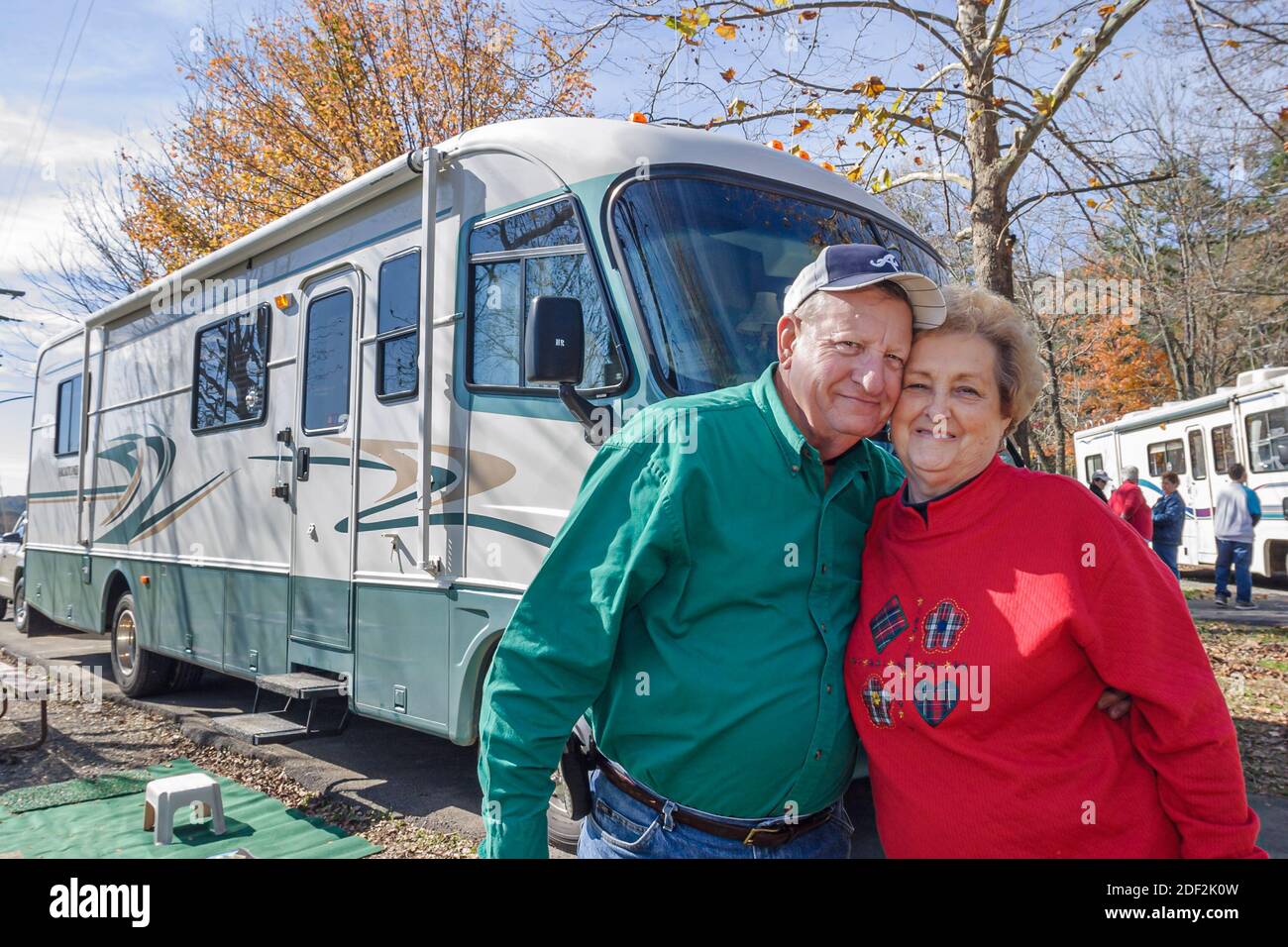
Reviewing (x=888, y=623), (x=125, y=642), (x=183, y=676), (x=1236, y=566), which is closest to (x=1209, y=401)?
(x=1236, y=566)

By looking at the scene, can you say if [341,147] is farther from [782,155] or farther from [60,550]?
[782,155]

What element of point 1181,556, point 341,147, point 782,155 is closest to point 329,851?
point 782,155

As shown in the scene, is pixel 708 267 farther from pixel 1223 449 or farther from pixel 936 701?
pixel 1223 449

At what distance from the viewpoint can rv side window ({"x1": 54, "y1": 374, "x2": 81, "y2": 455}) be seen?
384 inches

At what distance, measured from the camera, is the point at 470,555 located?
464 cm

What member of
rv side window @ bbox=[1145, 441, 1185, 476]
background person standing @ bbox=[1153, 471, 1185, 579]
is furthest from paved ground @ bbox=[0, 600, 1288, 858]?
rv side window @ bbox=[1145, 441, 1185, 476]

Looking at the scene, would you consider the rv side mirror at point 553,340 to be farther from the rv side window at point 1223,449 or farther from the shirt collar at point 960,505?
the rv side window at point 1223,449

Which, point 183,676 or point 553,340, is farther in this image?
point 183,676

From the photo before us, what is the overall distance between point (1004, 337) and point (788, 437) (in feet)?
1.84

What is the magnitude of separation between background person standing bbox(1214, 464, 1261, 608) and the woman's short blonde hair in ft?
Answer: 41.7

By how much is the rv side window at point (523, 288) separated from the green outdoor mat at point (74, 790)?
3.61 metres

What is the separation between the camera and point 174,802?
5.04 m

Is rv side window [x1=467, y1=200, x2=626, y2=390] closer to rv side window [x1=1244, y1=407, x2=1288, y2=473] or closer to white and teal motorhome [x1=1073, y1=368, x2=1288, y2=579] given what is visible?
white and teal motorhome [x1=1073, y1=368, x2=1288, y2=579]
